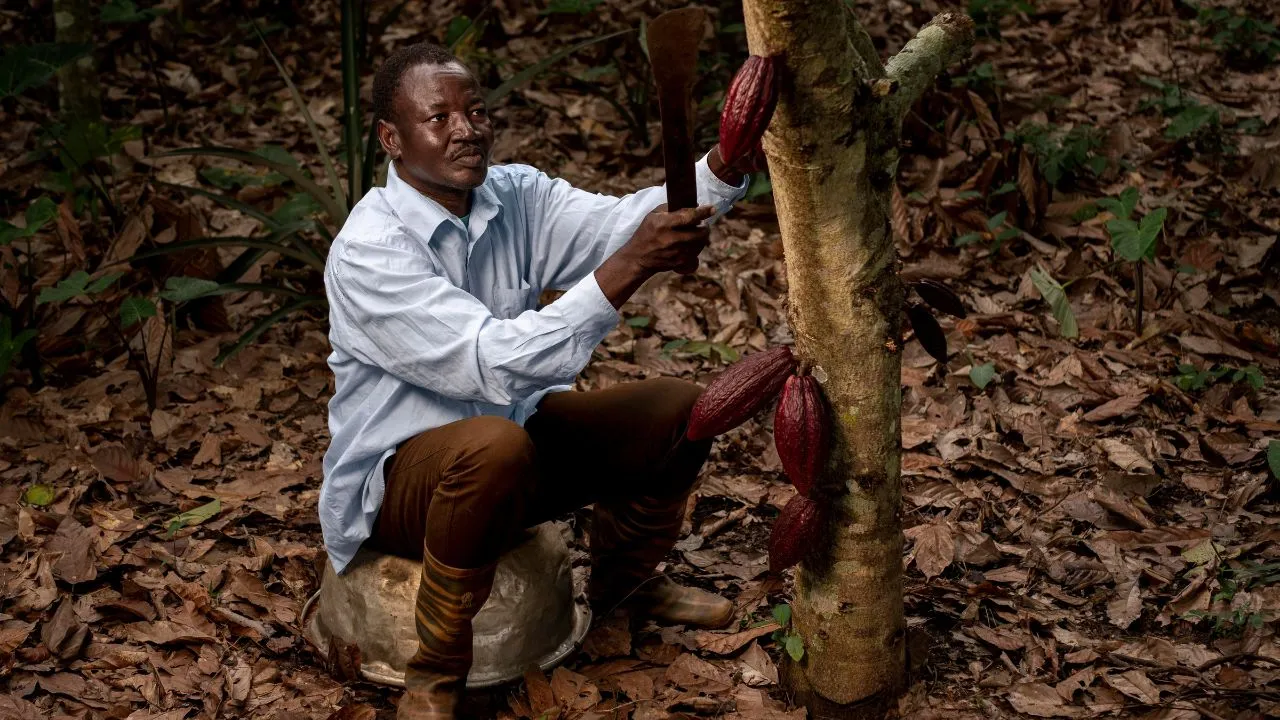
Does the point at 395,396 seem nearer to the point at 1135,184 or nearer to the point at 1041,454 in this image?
the point at 1041,454

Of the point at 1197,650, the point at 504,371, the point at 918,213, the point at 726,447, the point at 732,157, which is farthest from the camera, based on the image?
the point at 918,213

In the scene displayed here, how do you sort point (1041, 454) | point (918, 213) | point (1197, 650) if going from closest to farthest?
point (1197, 650)
point (1041, 454)
point (918, 213)

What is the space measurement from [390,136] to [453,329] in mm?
576

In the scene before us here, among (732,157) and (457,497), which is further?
(457,497)

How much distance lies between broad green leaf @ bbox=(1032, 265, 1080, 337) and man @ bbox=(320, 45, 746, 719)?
1280mm

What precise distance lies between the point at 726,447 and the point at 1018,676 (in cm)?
129

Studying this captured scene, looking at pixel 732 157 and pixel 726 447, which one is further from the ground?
pixel 732 157

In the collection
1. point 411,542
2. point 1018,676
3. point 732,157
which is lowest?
point 1018,676

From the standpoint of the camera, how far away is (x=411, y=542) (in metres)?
2.65

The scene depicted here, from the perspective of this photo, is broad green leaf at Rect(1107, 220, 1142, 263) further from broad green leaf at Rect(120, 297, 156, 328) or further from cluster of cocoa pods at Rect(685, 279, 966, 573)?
broad green leaf at Rect(120, 297, 156, 328)

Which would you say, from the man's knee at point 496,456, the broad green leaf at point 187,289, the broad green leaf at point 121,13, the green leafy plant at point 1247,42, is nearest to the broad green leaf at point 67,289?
the broad green leaf at point 187,289

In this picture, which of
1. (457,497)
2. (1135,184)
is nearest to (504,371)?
(457,497)

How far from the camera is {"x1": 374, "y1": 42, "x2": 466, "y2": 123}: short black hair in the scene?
2.60 metres

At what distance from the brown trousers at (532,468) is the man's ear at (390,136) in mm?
645
